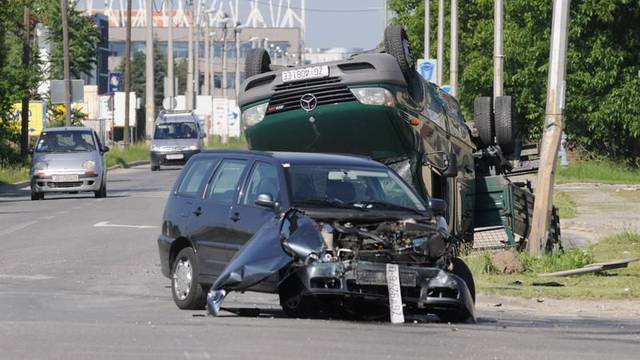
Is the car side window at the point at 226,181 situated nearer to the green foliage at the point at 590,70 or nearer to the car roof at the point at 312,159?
the car roof at the point at 312,159

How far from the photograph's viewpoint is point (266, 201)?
13117 millimetres

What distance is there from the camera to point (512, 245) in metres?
21.6

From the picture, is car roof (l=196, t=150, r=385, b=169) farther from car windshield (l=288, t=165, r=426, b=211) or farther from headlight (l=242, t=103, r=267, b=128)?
headlight (l=242, t=103, r=267, b=128)

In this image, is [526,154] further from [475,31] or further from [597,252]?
[475,31]

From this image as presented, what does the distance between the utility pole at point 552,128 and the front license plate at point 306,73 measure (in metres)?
3.33

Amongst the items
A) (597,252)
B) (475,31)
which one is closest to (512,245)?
(597,252)

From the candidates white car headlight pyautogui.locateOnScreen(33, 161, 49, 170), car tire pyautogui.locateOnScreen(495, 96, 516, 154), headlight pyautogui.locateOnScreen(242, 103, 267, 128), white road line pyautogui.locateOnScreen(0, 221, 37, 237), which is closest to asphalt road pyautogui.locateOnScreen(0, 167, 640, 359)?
headlight pyautogui.locateOnScreen(242, 103, 267, 128)

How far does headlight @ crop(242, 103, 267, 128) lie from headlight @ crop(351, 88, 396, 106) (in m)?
1.35

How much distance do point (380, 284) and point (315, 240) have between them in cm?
65

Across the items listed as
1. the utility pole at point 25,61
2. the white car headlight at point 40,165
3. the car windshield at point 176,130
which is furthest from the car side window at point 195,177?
the car windshield at point 176,130

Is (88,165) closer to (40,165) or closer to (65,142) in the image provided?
(40,165)

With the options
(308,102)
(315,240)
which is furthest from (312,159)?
(308,102)

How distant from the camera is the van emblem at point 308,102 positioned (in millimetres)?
18844

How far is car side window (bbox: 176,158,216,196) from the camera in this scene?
14.9 metres
